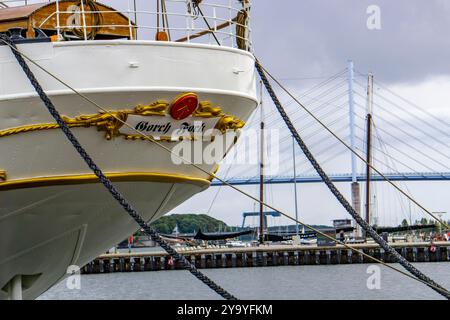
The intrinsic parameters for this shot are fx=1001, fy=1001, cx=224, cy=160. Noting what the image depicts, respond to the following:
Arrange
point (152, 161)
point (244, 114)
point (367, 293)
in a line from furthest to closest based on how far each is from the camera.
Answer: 1. point (367, 293)
2. point (244, 114)
3. point (152, 161)

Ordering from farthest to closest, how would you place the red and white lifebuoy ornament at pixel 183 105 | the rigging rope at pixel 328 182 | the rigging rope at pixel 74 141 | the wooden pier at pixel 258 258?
the wooden pier at pixel 258 258 < the rigging rope at pixel 328 182 < the red and white lifebuoy ornament at pixel 183 105 < the rigging rope at pixel 74 141

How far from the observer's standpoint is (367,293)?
39.7 metres

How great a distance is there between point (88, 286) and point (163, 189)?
129ft

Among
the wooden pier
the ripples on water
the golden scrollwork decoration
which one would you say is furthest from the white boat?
the wooden pier

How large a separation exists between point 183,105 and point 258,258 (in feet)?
175

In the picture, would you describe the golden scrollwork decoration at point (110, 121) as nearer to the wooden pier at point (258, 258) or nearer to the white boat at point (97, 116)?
the white boat at point (97, 116)

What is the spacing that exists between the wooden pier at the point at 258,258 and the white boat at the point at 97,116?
49.9 m

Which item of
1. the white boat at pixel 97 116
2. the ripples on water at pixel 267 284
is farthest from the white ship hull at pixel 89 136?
the ripples on water at pixel 267 284

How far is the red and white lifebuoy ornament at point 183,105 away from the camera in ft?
39.4

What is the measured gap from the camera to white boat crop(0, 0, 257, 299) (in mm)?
11648

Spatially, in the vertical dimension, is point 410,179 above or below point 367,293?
above

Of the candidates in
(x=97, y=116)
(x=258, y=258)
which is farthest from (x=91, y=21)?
(x=258, y=258)
